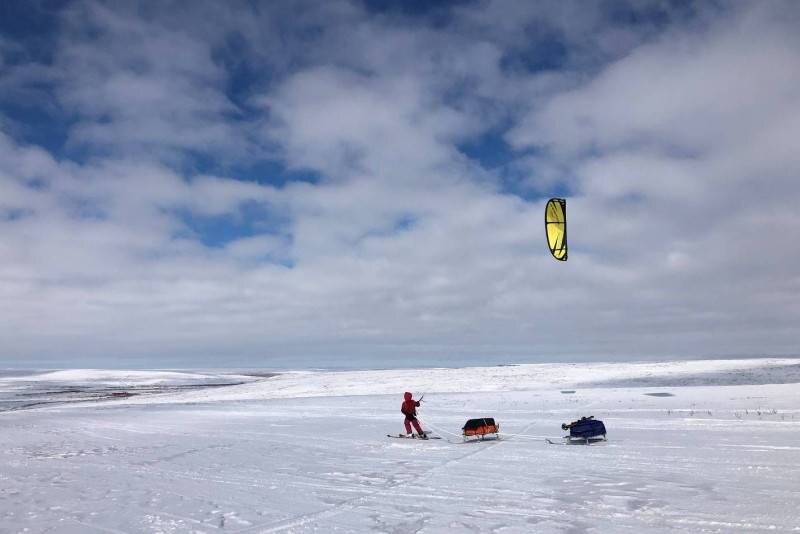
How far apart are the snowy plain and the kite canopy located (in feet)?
16.2

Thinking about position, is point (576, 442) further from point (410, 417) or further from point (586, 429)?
point (410, 417)

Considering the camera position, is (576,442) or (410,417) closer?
(576,442)

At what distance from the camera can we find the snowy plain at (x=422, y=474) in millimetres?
8078

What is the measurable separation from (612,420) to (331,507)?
13.1 metres

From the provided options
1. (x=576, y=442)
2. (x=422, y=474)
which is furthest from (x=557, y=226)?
(x=422, y=474)

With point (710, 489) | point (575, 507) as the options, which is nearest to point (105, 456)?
point (575, 507)

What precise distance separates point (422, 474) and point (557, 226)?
702 centimetres

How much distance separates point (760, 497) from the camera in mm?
8422

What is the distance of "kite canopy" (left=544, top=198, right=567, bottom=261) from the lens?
13703 mm

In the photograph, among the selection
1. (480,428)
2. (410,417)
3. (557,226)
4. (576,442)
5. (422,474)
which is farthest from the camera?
(410,417)

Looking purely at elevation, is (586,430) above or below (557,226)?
below

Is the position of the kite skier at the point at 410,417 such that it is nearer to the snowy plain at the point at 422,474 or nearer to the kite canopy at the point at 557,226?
the snowy plain at the point at 422,474

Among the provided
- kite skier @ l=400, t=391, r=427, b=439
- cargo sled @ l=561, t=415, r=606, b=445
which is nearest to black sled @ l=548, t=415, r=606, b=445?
cargo sled @ l=561, t=415, r=606, b=445

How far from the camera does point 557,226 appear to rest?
562 inches
